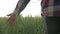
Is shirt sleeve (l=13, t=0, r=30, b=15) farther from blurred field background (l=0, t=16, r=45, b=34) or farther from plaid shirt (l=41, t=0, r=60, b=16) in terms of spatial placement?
blurred field background (l=0, t=16, r=45, b=34)

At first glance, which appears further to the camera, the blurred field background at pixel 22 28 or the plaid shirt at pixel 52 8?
the blurred field background at pixel 22 28

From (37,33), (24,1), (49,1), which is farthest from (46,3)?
(37,33)

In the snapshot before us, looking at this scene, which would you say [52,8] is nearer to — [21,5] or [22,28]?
[21,5]

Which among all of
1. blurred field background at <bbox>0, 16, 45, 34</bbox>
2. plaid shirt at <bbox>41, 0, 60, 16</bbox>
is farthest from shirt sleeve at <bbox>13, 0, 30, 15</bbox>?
blurred field background at <bbox>0, 16, 45, 34</bbox>

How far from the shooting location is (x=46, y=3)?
96 centimetres

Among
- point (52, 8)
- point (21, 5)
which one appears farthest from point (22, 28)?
point (52, 8)

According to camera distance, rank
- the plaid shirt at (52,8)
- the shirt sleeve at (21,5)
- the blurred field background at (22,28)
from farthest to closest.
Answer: the blurred field background at (22,28) → the shirt sleeve at (21,5) → the plaid shirt at (52,8)

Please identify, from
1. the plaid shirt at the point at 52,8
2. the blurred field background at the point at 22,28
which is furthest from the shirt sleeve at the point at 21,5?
the blurred field background at the point at 22,28

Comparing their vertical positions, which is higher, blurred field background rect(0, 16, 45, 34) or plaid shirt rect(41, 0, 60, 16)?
plaid shirt rect(41, 0, 60, 16)

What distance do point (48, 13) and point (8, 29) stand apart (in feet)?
4.78

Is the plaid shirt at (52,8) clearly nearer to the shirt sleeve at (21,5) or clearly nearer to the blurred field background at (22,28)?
the shirt sleeve at (21,5)

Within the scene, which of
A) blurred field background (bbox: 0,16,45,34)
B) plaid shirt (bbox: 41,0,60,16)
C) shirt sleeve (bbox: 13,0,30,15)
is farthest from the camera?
blurred field background (bbox: 0,16,45,34)

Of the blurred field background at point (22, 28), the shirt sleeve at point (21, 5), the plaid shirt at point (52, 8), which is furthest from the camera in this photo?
the blurred field background at point (22, 28)

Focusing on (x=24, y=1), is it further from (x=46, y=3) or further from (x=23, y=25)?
(x=23, y=25)
